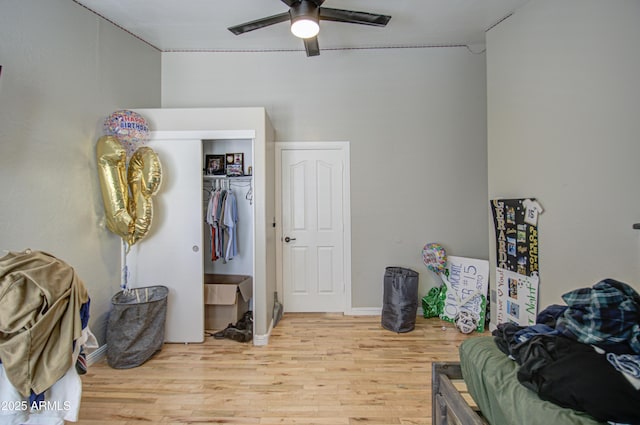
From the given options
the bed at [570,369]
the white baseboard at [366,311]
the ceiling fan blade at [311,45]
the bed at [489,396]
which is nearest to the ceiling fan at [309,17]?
the ceiling fan blade at [311,45]

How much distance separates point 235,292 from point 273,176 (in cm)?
134

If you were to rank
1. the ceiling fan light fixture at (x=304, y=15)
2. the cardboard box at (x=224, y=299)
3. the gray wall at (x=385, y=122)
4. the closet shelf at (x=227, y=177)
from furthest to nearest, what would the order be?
the gray wall at (x=385, y=122), the closet shelf at (x=227, y=177), the cardboard box at (x=224, y=299), the ceiling fan light fixture at (x=304, y=15)

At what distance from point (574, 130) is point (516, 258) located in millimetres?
1139

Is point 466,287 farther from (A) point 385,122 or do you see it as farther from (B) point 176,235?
(B) point 176,235

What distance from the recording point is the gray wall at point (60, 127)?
6.02ft

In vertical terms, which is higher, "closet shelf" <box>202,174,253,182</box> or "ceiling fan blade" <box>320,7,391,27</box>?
"ceiling fan blade" <box>320,7,391,27</box>

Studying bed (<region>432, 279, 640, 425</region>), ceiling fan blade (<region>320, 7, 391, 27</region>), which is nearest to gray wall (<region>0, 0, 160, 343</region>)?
ceiling fan blade (<region>320, 7, 391, 27</region>)

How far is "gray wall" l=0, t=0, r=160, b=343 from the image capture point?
72.2 inches

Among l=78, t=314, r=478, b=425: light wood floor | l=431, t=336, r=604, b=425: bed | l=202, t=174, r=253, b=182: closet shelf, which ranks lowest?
l=78, t=314, r=478, b=425: light wood floor

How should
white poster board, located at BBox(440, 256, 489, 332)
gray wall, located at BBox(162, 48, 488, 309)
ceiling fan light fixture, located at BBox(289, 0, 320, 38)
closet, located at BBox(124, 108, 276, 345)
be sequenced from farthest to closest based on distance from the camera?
gray wall, located at BBox(162, 48, 488, 309) → white poster board, located at BBox(440, 256, 489, 332) → closet, located at BBox(124, 108, 276, 345) → ceiling fan light fixture, located at BBox(289, 0, 320, 38)

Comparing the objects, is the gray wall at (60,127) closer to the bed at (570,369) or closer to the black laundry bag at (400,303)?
the black laundry bag at (400,303)

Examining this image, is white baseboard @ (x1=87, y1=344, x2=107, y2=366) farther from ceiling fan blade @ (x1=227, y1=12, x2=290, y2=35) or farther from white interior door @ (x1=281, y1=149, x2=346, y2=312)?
ceiling fan blade @ (x1=227, y1=12, x2=290, y2=35)

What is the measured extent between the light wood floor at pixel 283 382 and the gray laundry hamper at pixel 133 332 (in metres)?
0.10

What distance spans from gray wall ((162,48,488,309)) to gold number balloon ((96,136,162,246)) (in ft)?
3.98
